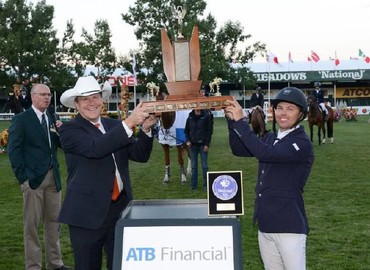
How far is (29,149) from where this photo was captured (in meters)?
5.69

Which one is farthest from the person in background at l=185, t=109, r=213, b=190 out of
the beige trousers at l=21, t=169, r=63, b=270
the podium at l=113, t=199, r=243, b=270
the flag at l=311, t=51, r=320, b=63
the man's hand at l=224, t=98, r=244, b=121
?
the flag at l=311, t=51, r=320, b=63

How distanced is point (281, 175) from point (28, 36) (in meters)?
55.0

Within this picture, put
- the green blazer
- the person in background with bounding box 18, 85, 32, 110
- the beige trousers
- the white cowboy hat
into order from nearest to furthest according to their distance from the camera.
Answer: the white cowboy hat < the green blazer < the beige trousers < the person in background with bounding box 18, 85, 32, 110

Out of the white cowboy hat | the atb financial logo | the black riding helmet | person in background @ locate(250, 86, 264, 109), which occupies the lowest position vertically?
the atb financial logo

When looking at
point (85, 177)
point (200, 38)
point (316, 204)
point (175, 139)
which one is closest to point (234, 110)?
point (85, 177)

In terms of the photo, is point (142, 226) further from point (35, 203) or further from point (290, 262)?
point (35, 203)

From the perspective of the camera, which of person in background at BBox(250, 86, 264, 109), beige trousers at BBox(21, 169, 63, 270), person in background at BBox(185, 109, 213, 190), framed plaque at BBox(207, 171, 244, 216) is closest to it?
framed plaque at BBox(207, 171, 244, 216)

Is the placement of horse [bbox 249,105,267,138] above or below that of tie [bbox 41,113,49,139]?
below

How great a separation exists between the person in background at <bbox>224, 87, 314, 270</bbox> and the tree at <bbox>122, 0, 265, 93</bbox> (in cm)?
→ 4502

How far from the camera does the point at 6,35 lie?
5512 cm

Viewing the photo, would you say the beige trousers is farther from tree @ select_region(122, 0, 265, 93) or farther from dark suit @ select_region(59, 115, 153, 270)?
tree @ select_region(122, 0, 265, 93)

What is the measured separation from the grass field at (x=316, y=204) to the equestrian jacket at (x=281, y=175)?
2.43 metres

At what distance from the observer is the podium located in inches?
118

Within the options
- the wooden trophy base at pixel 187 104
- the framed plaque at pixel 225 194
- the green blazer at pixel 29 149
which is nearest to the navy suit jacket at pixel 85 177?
the wooden trophy base at pixel 187 104
